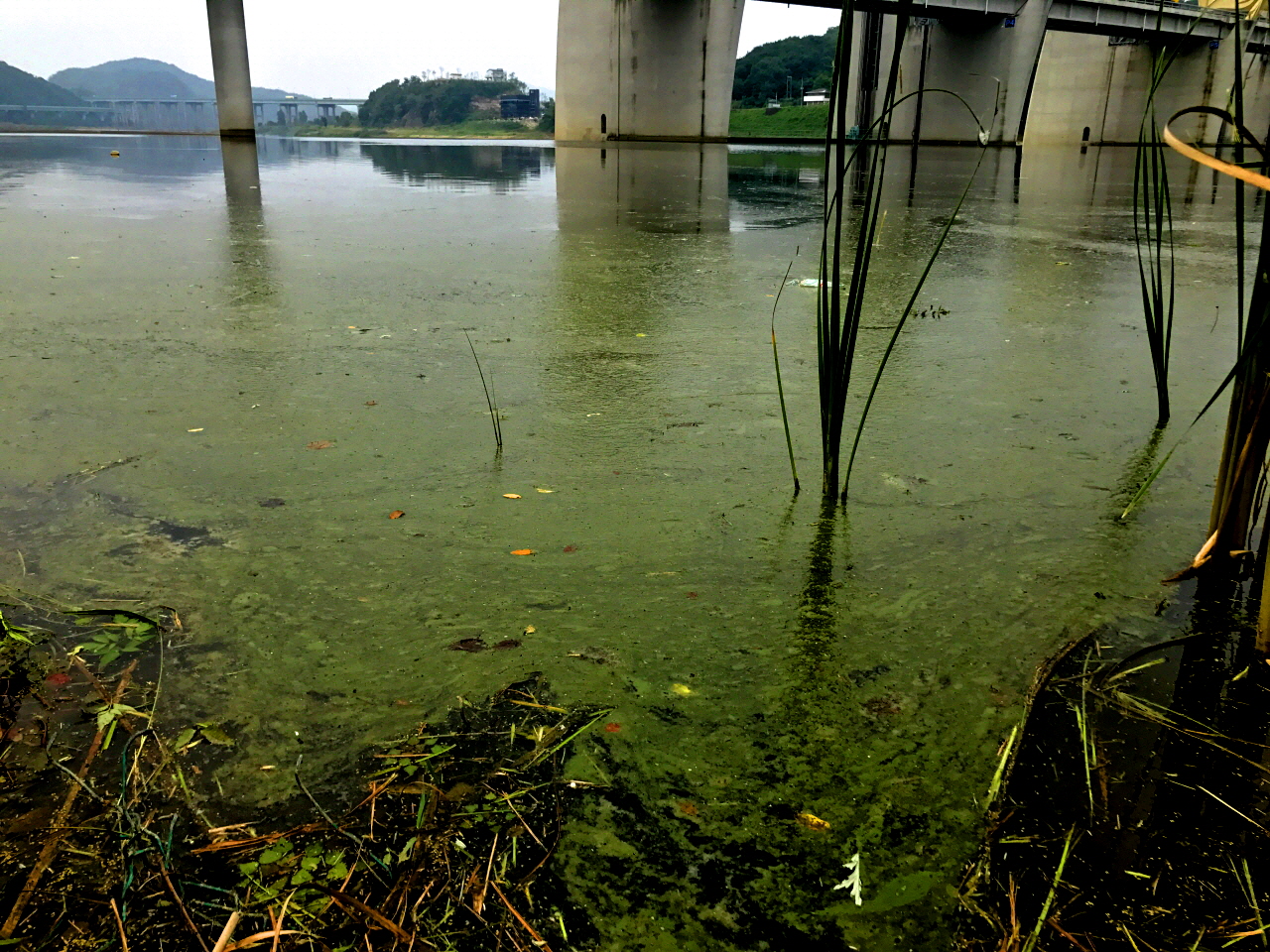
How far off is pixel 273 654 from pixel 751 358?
150 cm

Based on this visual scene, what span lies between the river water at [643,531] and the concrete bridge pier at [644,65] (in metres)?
18.9

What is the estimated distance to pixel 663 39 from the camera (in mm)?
20312

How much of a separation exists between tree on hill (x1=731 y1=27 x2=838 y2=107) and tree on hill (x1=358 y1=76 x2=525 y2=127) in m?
→ 17.0

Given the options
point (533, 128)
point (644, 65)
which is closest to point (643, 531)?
point (644, 65)

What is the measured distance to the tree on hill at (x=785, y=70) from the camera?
5434 centimetres

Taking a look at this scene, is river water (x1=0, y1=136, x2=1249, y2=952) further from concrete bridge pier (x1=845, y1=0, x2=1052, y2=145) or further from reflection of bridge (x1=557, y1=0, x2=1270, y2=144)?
concrete bridge pier (x1=845, y1=0, x2=1052, y2=145)

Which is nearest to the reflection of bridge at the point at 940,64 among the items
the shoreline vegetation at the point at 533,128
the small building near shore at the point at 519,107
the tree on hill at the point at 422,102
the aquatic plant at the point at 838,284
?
the shoreline vegetation at the point at 533,128

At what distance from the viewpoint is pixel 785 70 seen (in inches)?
2173

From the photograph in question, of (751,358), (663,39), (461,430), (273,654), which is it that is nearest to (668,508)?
(461,430)

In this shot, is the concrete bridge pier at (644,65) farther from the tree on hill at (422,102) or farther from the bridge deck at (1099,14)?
the tree on hill at (422,102)

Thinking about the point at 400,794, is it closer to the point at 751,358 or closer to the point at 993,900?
the point at 993,900

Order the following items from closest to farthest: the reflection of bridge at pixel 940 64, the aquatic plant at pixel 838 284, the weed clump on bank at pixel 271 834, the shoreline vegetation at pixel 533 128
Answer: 1. the weed clump on bank at pixel 271 834
2. the aquatic plant at pixel 838 284
3. the reflection of bridge at pixel 940 64
4. the shoreline vegetation at pixel 533 128

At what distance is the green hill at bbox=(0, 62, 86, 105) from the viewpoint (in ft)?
237

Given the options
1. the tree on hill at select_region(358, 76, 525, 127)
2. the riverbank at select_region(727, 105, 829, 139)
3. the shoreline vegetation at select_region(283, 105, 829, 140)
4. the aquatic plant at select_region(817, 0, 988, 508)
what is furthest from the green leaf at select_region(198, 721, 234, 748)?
the tree on hill at select_region(358, 76, 525, 127)
